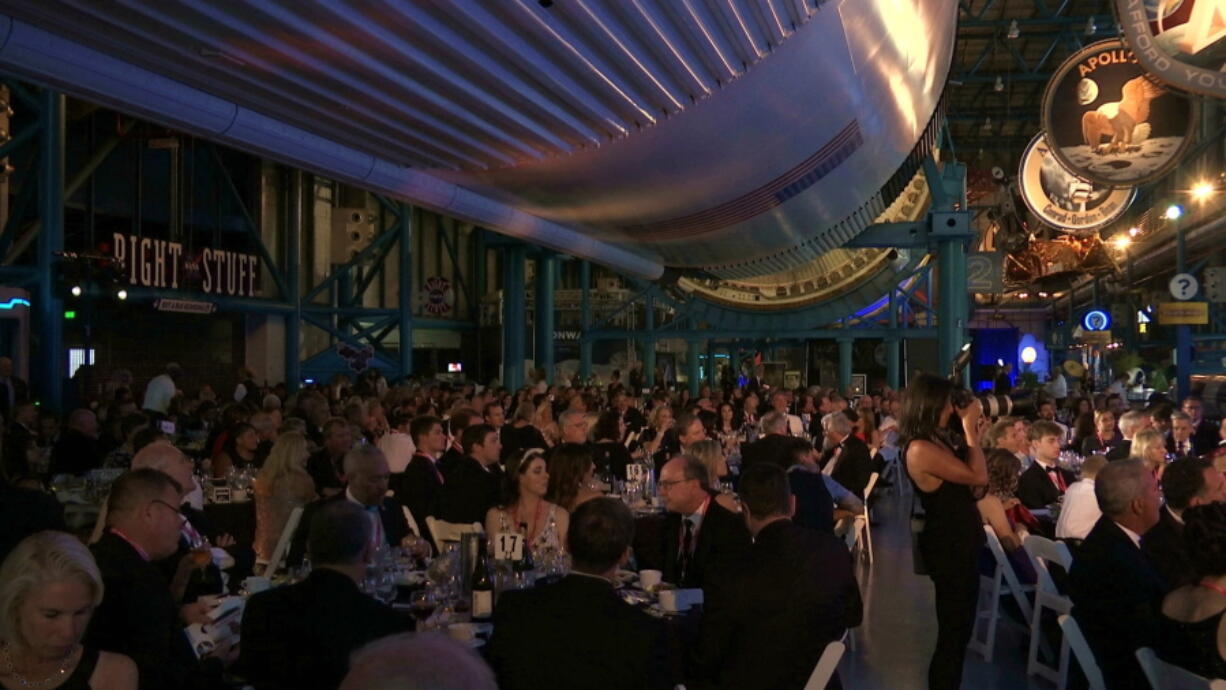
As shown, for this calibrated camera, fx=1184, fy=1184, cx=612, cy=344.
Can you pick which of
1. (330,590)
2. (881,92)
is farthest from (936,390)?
(881,92)

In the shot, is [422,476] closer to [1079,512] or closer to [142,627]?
[1079,512]

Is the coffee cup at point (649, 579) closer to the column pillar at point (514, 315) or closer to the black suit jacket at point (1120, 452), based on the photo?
the black suit jacket at point (1120, 452)

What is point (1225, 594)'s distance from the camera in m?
3.56

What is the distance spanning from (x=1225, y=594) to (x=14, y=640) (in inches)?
131

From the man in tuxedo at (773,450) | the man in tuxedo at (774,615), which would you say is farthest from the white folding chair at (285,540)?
the man in tuxedo at (774,615)

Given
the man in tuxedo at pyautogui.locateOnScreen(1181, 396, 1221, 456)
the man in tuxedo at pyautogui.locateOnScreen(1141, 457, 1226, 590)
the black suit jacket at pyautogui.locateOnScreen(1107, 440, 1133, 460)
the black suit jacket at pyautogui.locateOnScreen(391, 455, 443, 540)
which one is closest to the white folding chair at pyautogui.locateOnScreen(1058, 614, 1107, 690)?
the man in tuxedo at pyautogui.locateOnScreen(1141, 457, 1226, 590)

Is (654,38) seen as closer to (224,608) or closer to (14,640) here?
(224,608)

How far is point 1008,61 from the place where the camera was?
3203 centimetres

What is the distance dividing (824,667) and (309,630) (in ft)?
5.31

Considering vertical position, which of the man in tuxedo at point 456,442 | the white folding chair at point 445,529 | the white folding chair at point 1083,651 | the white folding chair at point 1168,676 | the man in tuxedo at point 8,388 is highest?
the man in tuxedo at point 8,388

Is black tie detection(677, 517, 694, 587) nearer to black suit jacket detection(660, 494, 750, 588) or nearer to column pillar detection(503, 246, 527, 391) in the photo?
→ black suit jacket detection(660, 494, 750, 588)

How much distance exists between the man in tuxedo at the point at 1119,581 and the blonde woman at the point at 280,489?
398cm

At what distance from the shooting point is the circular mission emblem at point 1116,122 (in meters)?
12.8

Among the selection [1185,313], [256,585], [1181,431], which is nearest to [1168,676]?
[256,585]
